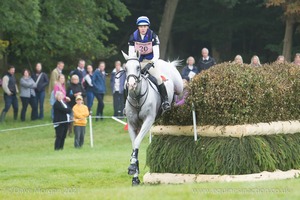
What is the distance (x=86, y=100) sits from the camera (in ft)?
110

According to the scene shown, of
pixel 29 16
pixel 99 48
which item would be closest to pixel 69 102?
pixel 29 16

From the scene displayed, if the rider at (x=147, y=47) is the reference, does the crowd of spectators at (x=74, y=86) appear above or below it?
below

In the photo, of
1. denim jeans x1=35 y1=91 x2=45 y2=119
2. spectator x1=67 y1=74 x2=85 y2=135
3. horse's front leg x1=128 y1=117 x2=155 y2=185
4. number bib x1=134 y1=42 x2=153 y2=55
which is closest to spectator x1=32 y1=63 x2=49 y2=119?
denim jeans x1=35 y1=91 x2=45 y2=119

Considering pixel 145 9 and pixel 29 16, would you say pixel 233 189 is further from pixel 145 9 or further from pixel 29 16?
pixel 145 9

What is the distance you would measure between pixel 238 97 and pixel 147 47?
2.33 m

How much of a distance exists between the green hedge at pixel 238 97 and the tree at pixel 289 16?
1019 inches

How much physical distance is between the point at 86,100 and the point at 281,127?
16707 mm

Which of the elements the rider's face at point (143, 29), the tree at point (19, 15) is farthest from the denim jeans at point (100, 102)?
the rider's face at point (143, 29)

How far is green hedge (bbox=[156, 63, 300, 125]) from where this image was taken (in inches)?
656

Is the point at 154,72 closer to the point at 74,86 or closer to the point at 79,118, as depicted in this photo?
the point at 79,118

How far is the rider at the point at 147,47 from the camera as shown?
17.6 meters

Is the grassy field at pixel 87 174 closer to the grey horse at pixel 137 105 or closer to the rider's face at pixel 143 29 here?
the grey horse at pixel 137 105

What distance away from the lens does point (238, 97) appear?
16531 mm

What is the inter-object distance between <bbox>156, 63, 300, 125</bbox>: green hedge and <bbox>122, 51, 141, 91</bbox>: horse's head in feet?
4.08
